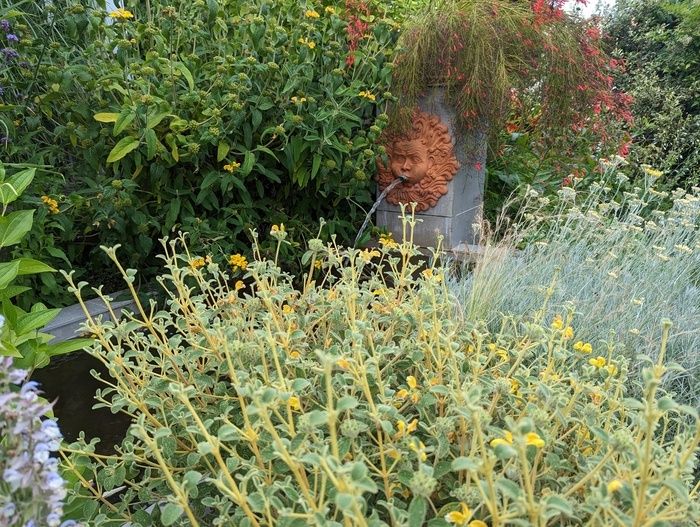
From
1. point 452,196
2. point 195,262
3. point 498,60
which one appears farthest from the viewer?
point 452,196

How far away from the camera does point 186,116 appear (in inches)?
100

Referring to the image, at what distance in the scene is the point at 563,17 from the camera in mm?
3213

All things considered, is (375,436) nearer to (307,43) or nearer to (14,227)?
(14,227)

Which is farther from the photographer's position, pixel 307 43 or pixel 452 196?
pixel 452 196

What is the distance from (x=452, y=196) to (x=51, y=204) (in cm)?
201

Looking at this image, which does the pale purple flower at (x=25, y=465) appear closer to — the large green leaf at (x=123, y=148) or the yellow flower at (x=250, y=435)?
the yellow flower at (x=250, y=435)

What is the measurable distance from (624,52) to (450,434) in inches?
283

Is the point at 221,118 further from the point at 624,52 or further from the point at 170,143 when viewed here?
the point at 624,52

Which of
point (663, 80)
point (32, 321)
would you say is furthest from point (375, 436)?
point (663, 80)

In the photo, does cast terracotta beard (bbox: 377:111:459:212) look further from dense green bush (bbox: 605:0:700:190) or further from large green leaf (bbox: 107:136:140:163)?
dense green bush (bbox: 605:0:700:190)

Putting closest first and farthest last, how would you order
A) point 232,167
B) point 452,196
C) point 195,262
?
point 195,262 → point 232,167 → point 452,196

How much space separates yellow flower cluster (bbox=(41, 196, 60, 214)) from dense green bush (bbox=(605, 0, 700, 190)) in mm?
4028

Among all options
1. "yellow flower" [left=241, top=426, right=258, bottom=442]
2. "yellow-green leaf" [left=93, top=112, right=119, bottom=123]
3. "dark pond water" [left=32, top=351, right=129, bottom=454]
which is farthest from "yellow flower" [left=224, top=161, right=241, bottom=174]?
"yellow flower" [left=241, top=426, right=258, bottom=442]

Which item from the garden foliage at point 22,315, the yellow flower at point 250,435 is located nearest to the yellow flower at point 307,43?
the garden foliage at point 22,315
